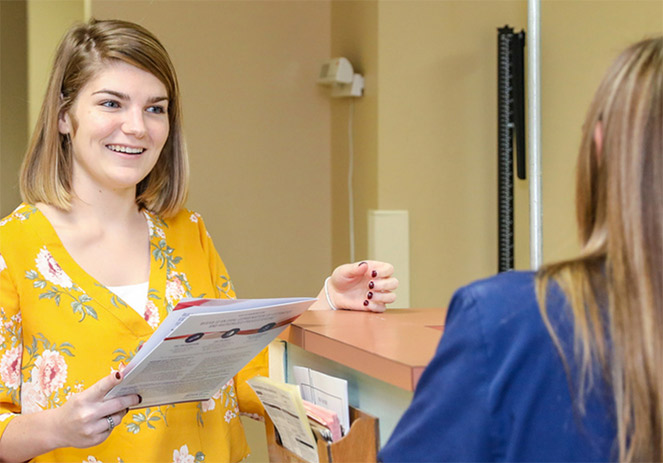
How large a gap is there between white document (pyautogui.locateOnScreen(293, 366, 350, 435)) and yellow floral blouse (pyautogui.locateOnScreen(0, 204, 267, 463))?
1.08ft

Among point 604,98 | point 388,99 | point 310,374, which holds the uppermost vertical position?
point 388,99

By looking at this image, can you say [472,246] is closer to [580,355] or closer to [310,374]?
[310,374]

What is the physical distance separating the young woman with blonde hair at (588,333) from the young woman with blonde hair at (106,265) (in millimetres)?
661

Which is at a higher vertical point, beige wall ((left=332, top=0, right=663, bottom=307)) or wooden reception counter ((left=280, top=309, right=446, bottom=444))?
beige wall ((left=332, top=0, right=663, bottom=307))

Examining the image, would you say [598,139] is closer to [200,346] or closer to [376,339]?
[376,339]

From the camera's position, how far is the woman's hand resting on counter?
1413mm

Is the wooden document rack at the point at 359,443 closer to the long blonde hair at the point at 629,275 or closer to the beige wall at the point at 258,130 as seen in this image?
the long blonde hair at the point at 629,275

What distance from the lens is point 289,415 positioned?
1.17m

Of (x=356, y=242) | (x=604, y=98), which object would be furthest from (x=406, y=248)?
(x=604, y=98)

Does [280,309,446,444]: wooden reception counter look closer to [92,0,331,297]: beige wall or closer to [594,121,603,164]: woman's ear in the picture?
[594,121,603,164]: woman's ear

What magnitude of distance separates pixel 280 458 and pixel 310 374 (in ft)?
0.63

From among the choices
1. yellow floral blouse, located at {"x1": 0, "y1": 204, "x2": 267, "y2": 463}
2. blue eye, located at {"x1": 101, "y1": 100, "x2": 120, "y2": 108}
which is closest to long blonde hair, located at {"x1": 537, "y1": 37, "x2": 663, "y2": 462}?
yellow floral blouse, located at {"x1": 0, "y1": 204, "x2": 267, "y2": 463}

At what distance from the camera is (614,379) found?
69 cm

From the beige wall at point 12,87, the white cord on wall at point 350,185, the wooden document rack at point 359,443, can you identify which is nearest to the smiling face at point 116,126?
the wooden document rack at point 359,443
